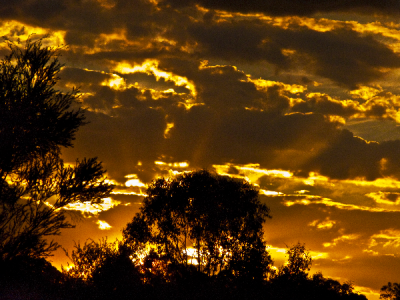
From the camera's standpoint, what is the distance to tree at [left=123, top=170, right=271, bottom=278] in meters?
50.7

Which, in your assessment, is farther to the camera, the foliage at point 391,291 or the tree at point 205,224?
the foliage at point 391,291

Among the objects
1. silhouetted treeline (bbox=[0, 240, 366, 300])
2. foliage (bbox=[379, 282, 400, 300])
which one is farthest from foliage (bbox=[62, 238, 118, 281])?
foliage (bbox=[379, 282, 400, 300])

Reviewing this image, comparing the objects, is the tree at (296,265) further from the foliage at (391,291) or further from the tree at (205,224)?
the foliage at (391,291)

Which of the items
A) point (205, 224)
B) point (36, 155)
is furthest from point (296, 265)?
point (36, 155)

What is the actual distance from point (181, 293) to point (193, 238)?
9.89 m

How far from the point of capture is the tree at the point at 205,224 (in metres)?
50.7

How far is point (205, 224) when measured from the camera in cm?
5153

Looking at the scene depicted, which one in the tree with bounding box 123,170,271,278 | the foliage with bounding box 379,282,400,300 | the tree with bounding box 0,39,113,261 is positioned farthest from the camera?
the foliage with bounding box 379,282,400,300

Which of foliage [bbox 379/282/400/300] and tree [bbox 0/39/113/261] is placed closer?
tree [bbox 0/39/113/261]

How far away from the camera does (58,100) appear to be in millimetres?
36594

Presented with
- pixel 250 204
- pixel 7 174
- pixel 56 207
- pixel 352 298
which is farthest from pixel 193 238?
pixel 352 298

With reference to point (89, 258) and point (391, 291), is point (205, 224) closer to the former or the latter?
point (89, 258)

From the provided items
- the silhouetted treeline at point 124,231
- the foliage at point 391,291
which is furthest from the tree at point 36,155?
the foliage at point 391,291

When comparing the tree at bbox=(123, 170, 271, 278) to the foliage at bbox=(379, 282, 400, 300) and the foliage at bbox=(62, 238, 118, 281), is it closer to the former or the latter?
the foliage at bbox=(62, 238, 118, 281)
